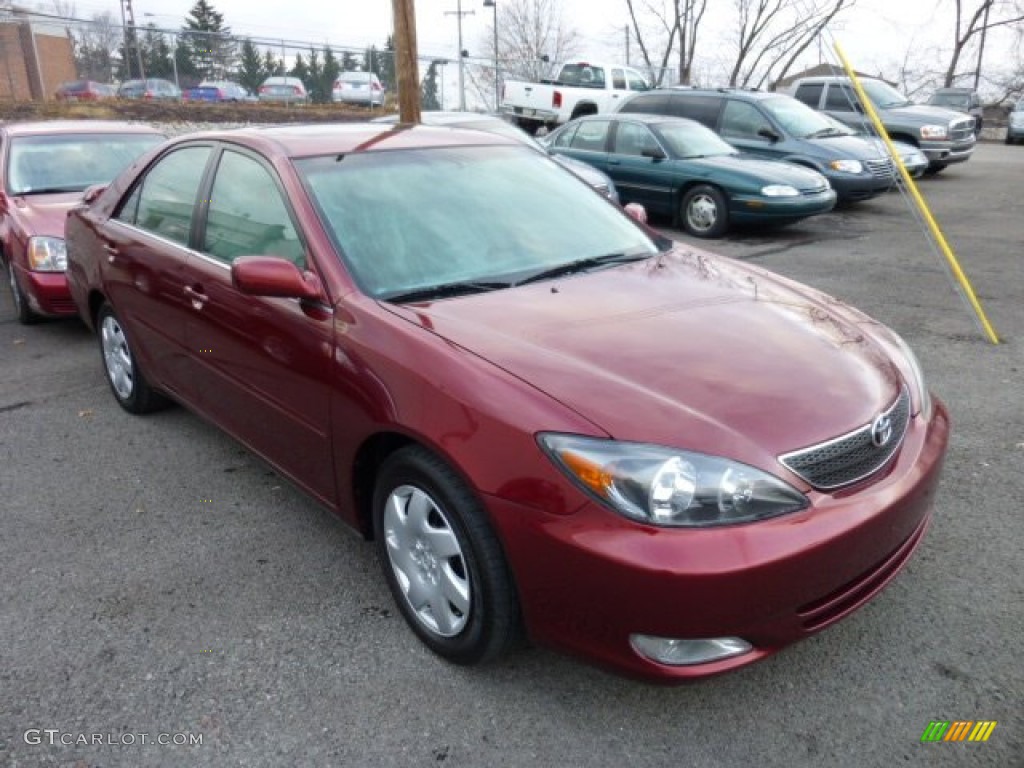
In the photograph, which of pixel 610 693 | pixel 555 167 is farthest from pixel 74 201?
pixel 610 693

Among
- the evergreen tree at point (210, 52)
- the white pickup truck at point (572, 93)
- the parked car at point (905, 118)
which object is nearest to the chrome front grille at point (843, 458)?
the parked car at point (905, 118)

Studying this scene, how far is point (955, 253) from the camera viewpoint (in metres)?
8.98

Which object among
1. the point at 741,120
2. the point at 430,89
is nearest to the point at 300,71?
the point at 430,89

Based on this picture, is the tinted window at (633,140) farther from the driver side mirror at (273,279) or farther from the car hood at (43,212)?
the driver side mirror at (273,279)

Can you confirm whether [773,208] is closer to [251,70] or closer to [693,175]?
[693,175]

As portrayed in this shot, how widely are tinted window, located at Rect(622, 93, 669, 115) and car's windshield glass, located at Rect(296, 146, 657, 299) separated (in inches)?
392

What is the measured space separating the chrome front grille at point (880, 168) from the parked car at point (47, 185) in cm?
921

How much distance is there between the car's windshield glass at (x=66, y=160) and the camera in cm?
648

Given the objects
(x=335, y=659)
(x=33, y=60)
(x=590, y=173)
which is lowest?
(x=335, y=659)

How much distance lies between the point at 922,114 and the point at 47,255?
14.9 meters

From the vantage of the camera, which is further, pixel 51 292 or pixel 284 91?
pixel 284 91

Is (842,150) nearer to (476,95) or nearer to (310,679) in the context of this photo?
(310,679)

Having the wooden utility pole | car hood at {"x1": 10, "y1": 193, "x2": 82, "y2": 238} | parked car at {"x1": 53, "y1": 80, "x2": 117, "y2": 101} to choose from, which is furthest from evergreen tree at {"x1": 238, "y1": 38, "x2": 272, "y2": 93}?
car hood at {"x1": 10, "y1": 193, "x2": 82, "y2": 238}

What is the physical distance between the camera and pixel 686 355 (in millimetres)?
2404
